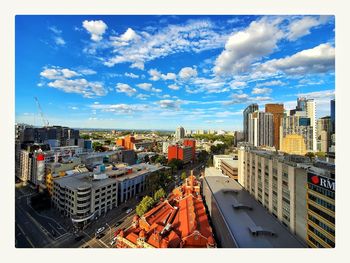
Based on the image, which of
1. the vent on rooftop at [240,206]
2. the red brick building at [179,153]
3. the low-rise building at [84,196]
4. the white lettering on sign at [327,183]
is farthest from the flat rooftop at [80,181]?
the red brick building at [179,153]

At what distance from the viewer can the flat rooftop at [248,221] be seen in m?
3.82

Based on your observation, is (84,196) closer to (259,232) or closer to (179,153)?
(259,232)

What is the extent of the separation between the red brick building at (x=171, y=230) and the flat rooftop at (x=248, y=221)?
0.81 metres

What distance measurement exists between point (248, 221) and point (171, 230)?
2208 mm

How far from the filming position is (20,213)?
7676 millimetres

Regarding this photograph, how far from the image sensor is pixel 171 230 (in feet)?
18.4

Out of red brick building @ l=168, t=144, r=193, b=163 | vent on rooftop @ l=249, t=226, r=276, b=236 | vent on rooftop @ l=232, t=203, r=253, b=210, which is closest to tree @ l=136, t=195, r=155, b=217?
vent on rooftop @ l=232, t=203, r=253, b=210

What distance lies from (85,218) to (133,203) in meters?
2.42

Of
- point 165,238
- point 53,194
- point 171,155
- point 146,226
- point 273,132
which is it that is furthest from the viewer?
point 171,155

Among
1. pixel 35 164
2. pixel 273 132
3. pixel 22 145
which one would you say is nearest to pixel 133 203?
pixel 35 164

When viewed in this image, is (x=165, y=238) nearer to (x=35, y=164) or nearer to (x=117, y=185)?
(x=117, y=185)

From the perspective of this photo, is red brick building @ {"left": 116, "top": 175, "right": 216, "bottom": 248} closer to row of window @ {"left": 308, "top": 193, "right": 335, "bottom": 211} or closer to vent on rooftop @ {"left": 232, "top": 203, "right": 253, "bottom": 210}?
vent on rooftop @ {"left": 232, "top": 203, "right": 253, "bottom": 210}

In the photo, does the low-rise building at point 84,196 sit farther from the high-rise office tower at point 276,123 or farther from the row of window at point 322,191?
the high-rise office tower at point 276,123

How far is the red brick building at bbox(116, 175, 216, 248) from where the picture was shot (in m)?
4.92
